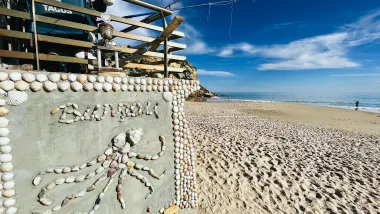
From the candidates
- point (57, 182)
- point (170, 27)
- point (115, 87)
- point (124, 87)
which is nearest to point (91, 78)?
point (115, 87)

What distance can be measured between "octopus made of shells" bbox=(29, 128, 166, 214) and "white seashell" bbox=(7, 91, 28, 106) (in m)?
0.84

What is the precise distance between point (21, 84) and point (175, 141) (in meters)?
2.31

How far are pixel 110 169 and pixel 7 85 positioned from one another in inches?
61.5

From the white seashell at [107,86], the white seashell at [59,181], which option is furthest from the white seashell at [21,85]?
the white seashell at [59,181]

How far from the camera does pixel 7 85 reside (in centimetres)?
184

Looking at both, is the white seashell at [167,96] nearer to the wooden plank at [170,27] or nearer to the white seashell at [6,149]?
the wooden plank at [170,27]

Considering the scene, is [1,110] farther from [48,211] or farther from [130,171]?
[130,171]

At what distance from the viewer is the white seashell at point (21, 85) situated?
1906mm

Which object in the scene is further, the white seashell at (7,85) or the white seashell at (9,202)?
the white seashell at (9,202)

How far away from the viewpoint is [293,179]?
19.9ft

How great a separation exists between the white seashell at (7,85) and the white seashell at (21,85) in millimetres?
30

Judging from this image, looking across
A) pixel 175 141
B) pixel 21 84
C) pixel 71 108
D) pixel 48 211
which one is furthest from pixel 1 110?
pixel 175 141

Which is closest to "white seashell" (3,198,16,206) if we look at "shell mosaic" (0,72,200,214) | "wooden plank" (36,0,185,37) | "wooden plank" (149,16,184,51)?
"shell mosaic" (0,72,200,214)

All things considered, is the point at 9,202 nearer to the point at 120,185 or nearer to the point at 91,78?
the point at 120,185
